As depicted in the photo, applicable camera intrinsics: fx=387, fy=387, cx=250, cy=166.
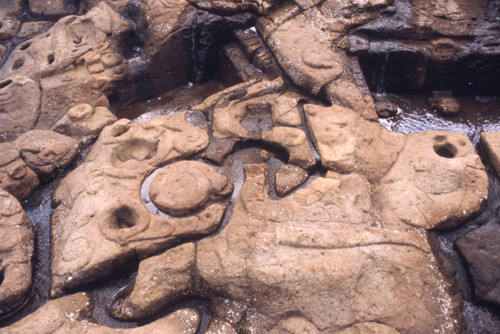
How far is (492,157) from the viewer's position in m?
3.66

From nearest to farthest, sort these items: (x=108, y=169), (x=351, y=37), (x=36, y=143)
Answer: (x=108, y=169), (x=36, y=143), (x=351, y=37)

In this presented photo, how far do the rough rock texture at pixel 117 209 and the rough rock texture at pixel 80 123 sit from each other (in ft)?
1.48

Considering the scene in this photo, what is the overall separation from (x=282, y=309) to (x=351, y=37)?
136 inches

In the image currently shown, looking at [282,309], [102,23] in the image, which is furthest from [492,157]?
[102,23]

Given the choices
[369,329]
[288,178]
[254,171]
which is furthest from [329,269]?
[254,171]

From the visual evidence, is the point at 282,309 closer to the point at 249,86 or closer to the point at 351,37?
the point at 249,86

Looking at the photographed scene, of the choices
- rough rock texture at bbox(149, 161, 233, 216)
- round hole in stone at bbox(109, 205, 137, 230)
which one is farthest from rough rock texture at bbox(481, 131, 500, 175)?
round hole in stone at bbox(109, 205, 137, 230)

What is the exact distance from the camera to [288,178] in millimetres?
3467

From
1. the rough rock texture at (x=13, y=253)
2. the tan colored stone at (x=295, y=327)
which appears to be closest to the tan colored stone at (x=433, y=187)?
the tan colored stone at (x=295, y=327)

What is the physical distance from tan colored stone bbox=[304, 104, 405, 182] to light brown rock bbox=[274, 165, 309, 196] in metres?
0.23

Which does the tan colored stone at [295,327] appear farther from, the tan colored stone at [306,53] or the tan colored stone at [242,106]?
the tan colored stone at [306,53]

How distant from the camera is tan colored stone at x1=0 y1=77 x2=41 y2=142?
4410 mm

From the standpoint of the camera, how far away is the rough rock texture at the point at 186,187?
3.32 m

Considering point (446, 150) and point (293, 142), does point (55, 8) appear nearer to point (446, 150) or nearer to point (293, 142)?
point (293, 142)
